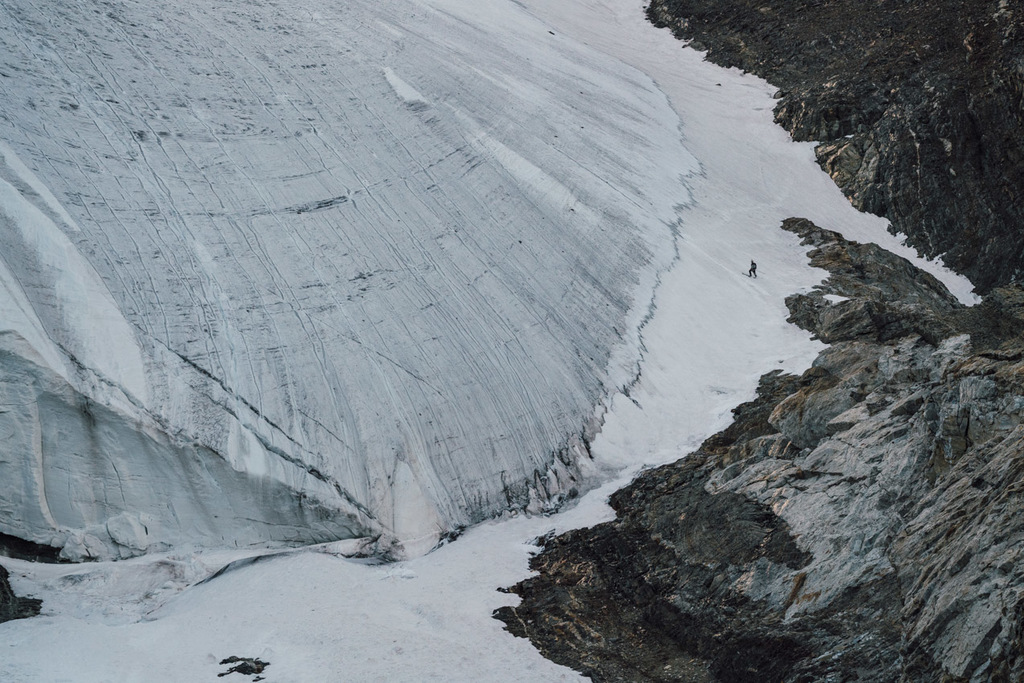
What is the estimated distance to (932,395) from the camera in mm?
11609

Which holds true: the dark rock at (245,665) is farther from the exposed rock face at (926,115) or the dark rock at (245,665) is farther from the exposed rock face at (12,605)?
the exposed rock face at (926,115)

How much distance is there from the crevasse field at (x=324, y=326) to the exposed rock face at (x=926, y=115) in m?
1.18

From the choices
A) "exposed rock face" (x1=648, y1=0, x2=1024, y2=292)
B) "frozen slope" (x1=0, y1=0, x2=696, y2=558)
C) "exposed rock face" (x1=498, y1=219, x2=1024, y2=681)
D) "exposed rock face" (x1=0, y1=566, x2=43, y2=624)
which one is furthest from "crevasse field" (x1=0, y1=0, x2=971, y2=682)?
"exposed rock face" (x1=648, y1=0, x2=1024, y2=292)

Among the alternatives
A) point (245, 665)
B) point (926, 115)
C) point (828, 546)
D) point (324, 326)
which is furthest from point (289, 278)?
point (926, 115)

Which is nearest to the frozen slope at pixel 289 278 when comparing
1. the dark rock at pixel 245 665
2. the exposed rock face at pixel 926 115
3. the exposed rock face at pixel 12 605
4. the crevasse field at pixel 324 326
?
the crevasse field at pixel 324 326

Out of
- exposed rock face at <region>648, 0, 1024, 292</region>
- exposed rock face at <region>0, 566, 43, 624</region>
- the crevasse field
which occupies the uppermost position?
exposed rock face at <region>648, 0, 1024, 292</region>

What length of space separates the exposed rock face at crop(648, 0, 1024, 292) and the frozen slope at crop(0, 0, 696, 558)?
5209 millimetres

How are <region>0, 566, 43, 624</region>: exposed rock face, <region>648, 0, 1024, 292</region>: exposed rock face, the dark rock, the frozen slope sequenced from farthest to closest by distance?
<region>648, 0, 1024, 292</region>: exposed rock face < the frozen slope < <region>0, 566, 43, 624</region>: exposed rock face < the dark rock

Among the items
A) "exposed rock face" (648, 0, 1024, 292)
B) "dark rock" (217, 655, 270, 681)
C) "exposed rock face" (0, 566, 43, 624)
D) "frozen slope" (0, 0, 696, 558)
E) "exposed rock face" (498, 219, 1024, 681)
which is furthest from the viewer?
"exposed rock face" (648, 0, 1024, 292)

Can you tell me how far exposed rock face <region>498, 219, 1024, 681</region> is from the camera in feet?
28.7

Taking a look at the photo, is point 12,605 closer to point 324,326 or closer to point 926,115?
point 324,326

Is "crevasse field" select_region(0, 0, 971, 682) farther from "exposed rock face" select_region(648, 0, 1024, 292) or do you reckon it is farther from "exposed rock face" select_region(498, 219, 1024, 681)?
"exposed rock face" select_region(648, 0, 1024, 292)

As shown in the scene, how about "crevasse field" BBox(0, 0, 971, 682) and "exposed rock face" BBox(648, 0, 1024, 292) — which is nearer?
"crevasse field" BBox(0, 0, 971, 682)

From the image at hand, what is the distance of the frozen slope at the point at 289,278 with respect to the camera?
43.0 ft
